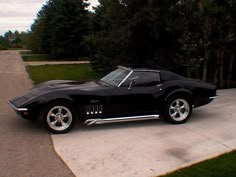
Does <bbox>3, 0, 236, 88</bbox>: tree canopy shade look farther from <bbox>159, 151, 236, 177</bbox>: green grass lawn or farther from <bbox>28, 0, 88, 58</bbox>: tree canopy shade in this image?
<bbox>28, 0, 88, 58</bbox>: tree canopy shade

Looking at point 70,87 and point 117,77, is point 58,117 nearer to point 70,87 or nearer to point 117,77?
point 70,87

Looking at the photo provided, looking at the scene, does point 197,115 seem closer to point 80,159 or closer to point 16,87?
point 80,159

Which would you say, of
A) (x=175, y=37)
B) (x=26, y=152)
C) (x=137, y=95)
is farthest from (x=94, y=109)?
(x=175, y=37)

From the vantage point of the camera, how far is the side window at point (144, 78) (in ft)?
20.8

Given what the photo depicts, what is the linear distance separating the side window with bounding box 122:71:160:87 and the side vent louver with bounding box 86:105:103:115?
0.74m

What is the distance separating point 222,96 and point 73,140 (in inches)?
218

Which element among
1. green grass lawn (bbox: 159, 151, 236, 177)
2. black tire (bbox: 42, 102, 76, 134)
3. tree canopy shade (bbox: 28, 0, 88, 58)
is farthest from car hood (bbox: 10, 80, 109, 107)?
tree canopy shade (bbox: 28, 0, 88, 58)

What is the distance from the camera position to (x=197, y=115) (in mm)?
7301

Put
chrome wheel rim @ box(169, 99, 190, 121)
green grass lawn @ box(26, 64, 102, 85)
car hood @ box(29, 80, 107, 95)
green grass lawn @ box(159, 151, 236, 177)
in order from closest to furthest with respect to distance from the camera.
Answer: green grass lawn @ box(159, 151, 236, 177) → car hood @ box(29, 80, 107, 95) → chrome wheel rim @ box(169, 99, 190, 121) → green grass lawn @ box(26, 64, 102, 85)

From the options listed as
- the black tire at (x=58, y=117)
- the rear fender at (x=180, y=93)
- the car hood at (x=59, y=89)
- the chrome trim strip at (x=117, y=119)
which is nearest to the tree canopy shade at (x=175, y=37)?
the rear fender at (x=180, y=93)

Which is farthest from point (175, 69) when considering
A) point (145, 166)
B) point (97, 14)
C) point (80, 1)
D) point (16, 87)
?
point (80, 1)

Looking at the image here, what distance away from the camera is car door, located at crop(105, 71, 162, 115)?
6.09 m

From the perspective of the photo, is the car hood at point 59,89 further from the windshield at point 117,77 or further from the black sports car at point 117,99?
the windshield at point 117,77

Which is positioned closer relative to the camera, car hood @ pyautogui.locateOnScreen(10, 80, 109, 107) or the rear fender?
car hood @ pyautogui.locateOnScreen(10, 80, 109, 107)
